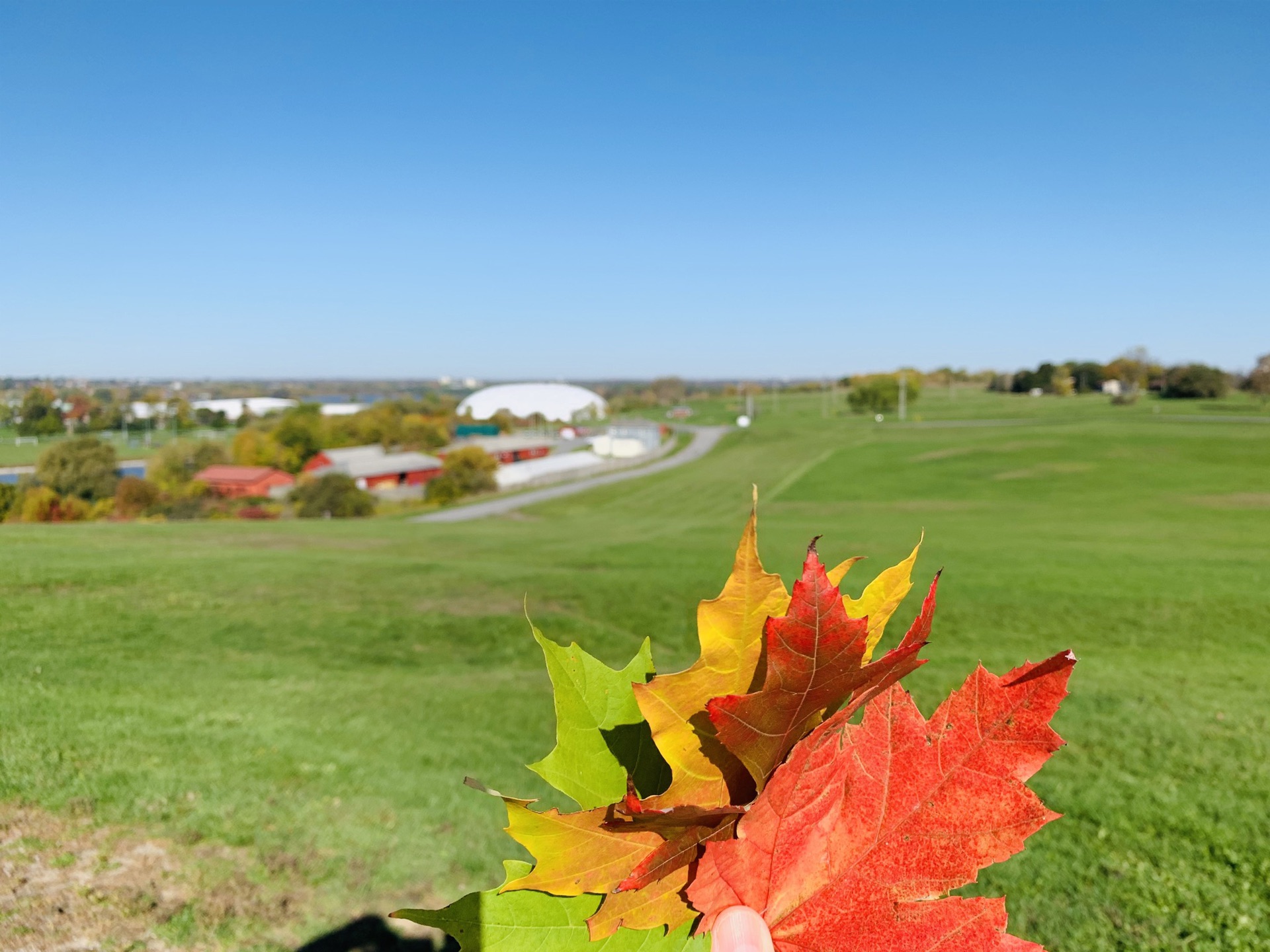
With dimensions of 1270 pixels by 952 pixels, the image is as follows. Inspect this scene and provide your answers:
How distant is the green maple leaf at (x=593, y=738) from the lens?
646mm

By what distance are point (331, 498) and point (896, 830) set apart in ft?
96.7

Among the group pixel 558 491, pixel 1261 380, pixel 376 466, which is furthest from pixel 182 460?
pixel 1261 380

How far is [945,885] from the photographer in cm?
56

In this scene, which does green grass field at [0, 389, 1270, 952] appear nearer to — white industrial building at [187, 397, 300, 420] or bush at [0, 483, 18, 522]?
bush at [0, 483, 18, 522]

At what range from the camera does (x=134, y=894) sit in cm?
238

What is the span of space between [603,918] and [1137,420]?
1692 inches

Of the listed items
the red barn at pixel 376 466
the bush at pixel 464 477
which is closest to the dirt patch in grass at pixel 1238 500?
the bush at pixel 464 477

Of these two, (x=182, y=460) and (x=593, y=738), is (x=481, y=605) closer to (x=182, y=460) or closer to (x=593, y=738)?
(x=593, y=738)

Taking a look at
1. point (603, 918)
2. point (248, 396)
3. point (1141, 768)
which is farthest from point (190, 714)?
point (248, 396)

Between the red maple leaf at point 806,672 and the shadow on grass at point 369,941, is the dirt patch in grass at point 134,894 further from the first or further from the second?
the red maple leaf at point 806,672

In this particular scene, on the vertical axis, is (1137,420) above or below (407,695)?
above

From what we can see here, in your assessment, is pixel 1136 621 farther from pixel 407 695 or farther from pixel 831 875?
pixel 831 875

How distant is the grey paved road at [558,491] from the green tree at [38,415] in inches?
776

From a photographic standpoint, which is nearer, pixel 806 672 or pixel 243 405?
pixel 806 672
